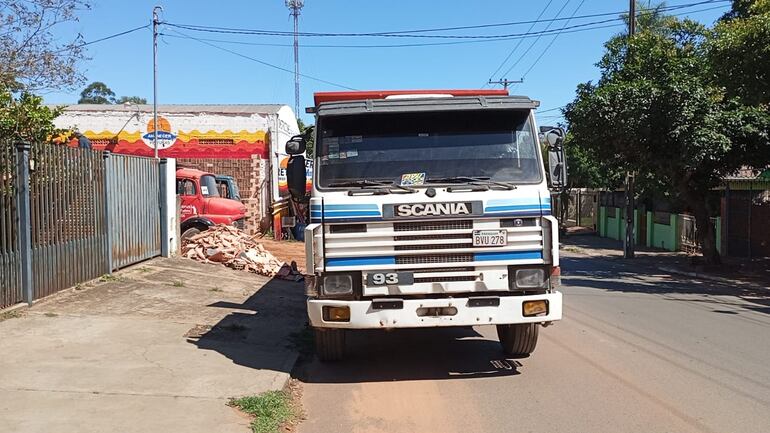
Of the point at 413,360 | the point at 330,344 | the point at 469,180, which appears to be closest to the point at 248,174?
the point at 413,360

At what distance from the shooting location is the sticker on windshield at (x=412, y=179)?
21.5ft

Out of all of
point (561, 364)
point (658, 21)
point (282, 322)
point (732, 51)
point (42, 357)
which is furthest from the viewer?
point (658, 21)

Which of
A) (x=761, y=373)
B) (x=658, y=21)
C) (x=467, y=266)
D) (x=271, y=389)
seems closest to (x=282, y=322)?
(x=271, y=389)

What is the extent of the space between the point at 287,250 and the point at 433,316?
16032mm

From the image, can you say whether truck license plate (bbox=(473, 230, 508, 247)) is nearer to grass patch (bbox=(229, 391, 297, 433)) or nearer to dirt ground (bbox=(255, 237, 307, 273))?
grass patch (bbox=(229, 391, 297, 433))

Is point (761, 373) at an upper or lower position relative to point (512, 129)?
lower

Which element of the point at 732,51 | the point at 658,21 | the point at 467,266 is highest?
the point at 658,21

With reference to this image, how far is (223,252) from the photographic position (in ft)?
49.2

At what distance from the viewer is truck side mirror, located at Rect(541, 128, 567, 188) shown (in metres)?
7.09

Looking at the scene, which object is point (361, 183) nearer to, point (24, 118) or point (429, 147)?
point (429, 147)

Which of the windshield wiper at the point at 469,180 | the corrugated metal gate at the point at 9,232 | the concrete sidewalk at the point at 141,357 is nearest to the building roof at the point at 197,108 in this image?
the concrete sidewalk at the point at 141,357

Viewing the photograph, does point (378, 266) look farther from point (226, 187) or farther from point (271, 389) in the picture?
point (226, 187)

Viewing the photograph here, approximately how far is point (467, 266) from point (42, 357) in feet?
14.0

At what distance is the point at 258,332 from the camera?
8516 mm
